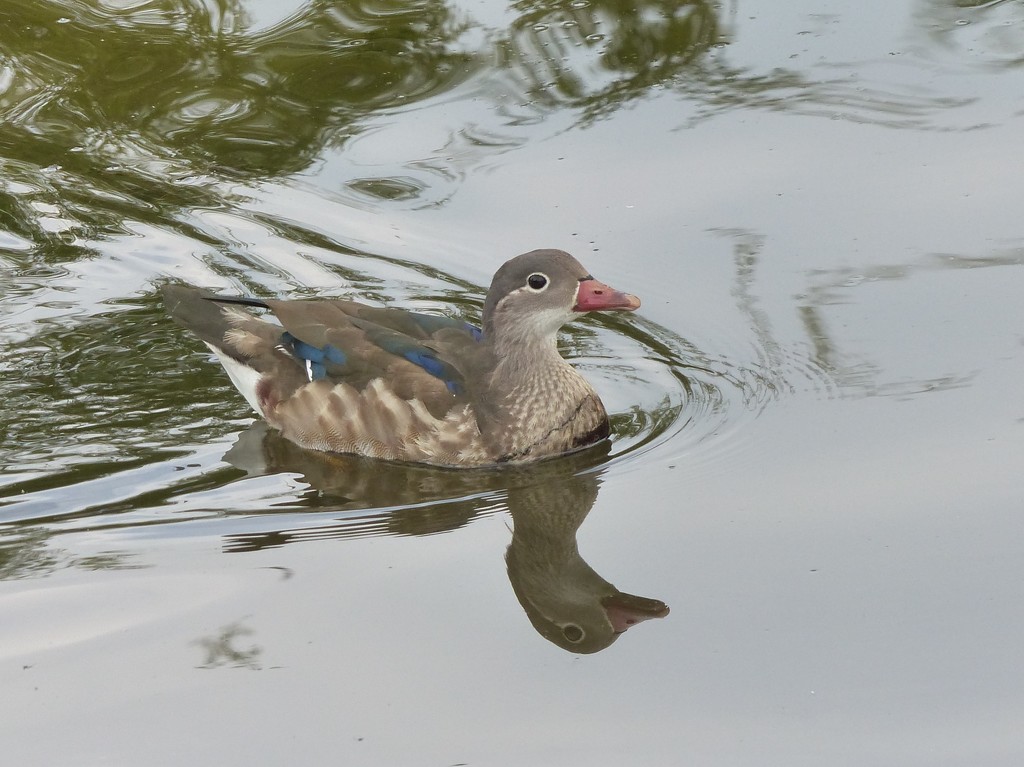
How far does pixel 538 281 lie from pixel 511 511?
134 centimetres

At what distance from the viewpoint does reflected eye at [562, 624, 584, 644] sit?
20.5 ft

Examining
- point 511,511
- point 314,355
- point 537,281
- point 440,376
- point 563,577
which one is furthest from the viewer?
point 314,355

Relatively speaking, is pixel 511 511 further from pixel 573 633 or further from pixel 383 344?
pixel 383 344

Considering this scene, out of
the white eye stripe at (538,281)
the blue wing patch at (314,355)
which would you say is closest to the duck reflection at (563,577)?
the white eye stripe at (538,281)

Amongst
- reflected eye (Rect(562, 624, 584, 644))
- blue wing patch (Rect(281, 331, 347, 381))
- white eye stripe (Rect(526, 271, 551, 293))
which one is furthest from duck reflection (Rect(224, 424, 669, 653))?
white eye stripe (Rect(526, 271, 551, 293))

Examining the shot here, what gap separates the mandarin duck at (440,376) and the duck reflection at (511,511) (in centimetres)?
13

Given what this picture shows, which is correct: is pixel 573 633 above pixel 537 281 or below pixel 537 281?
below

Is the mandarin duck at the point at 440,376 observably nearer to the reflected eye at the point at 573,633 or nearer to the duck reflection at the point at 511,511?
the duck reflection at the point at 511,511

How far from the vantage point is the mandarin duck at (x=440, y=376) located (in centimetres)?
828

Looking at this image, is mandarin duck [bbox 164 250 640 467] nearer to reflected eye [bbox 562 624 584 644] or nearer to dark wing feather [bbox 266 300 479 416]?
dark wing feather [bbox 266 300 479 416]

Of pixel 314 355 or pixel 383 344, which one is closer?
pixel 383 344

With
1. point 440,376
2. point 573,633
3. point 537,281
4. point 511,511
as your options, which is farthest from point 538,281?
point 573,633

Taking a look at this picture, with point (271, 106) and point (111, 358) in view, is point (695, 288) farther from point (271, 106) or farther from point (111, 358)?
point (271, 106)

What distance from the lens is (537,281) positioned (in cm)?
824
